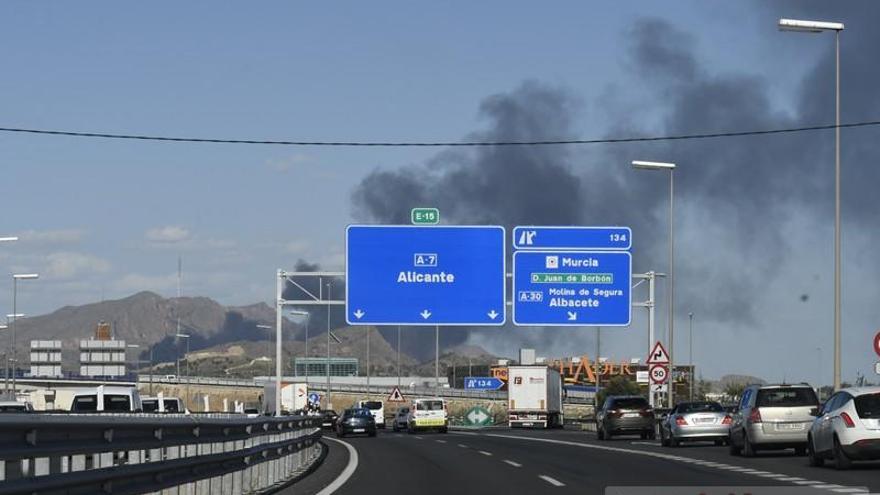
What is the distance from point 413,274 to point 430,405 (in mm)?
27251

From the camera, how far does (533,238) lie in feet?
160

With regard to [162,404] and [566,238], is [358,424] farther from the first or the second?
[162,404]

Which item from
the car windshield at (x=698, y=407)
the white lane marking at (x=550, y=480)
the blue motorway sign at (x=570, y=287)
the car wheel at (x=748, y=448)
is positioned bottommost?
the car wheel at (x=748, y=448)

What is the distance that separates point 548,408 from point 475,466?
51798mm

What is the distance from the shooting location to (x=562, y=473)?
84.8 feet

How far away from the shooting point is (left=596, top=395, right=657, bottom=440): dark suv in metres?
50.9

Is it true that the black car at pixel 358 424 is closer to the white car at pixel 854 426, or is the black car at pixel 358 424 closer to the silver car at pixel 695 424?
the silver car at pixel 695 424

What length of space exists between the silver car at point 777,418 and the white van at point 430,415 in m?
39.7

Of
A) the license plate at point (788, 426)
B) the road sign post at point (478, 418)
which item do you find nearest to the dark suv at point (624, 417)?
the license plate at point (788, 426)

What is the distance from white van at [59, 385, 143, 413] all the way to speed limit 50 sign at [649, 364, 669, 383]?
22948 mm

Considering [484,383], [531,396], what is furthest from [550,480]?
[484,383]

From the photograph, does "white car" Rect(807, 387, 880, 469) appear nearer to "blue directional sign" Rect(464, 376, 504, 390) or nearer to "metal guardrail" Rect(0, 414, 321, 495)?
"metal guardrail" Rect(0, 414, 321, 495)

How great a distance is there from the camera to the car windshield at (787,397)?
3275cm

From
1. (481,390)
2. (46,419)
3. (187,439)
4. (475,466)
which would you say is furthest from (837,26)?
(481,390)
